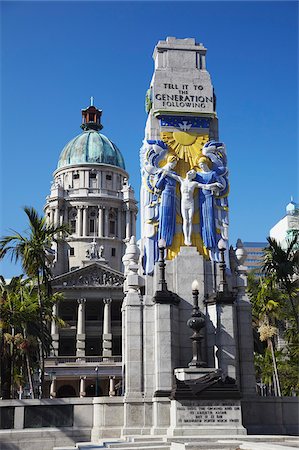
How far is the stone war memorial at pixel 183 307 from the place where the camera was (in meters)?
25.5

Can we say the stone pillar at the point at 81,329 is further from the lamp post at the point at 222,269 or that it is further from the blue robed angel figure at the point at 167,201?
the lamp post at the point at 222,269

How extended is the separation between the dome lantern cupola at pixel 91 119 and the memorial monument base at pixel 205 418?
107007 millimetres

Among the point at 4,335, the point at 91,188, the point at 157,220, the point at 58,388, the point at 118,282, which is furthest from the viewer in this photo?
the point at 91,188

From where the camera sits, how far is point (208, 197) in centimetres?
3086

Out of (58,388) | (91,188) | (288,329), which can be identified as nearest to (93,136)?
(91,188)

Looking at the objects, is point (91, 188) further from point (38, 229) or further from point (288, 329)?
point (38, 229)

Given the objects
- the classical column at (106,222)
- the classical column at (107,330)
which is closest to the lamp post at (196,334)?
the classical column at (107,330)

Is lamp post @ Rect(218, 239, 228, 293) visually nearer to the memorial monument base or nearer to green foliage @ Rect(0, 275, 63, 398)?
the memorial monument base

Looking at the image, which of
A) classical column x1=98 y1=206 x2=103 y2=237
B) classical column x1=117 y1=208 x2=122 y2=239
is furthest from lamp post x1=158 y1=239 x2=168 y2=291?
classical column x1=117 y1=208 x2=122 y2=239

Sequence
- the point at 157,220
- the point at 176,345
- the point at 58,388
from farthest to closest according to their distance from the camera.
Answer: the point at 58,388, the point at 157,220, the point at 176,345

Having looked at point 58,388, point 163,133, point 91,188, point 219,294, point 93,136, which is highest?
point 93,136

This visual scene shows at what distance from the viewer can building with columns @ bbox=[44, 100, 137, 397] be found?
85.3 meters

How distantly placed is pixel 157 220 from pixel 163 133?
191 inches

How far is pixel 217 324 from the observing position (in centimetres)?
2823
